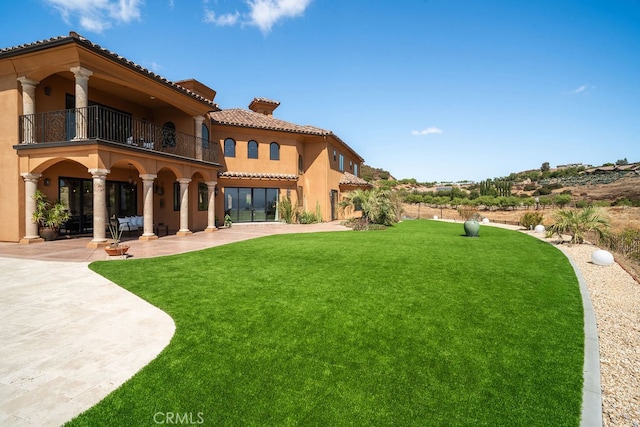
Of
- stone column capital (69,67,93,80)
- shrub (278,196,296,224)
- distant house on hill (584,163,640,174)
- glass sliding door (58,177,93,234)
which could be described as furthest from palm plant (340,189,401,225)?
distant house on hill (584,163,640,174)

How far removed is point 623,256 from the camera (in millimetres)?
13883

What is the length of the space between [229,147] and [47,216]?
38.0 feet

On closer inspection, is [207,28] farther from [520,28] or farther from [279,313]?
[279,313]

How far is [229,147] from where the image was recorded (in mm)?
22688

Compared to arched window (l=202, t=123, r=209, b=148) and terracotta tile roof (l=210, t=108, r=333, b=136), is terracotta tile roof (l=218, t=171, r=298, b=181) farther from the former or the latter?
terracotta tile roof (l=210, t=108, r=333, b=136)

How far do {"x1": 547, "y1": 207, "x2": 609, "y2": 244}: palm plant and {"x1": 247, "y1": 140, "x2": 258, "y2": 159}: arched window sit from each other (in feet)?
63.2

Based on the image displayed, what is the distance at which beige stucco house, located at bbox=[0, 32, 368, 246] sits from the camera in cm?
1234

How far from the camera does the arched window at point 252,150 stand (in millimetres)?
23466

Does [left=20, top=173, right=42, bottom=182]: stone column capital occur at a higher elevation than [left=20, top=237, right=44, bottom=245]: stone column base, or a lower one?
higher

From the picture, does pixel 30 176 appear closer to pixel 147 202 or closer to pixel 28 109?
pixel 28 109

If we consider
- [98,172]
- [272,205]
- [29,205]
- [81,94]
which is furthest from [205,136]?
[29,205]

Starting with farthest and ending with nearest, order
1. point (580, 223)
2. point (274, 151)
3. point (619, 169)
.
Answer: point (619, 169), point (274, 151), point (580, 223)

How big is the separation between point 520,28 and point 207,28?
632 inches

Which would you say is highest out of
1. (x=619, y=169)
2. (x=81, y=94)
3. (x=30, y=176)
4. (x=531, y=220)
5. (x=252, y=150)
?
(x=619, y=169)
